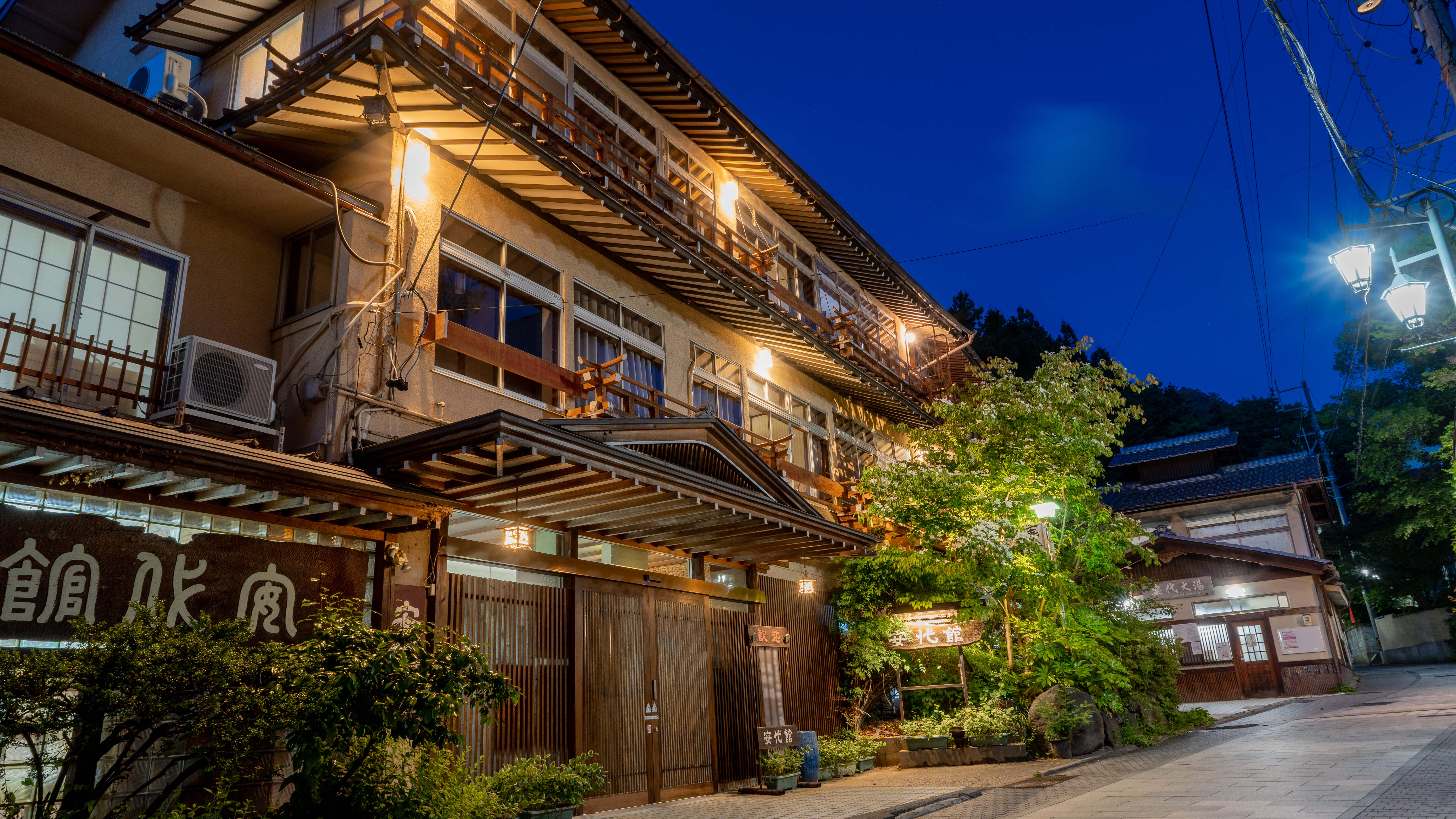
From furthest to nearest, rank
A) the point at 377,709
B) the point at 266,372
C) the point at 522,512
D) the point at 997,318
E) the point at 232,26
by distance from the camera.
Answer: the point at 997,318 < the point at 232,26 < the point at 522,512 < the point at 266,372 < the point at 377,709

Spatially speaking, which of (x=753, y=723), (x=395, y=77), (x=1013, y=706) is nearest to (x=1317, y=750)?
(x=1013, y=706)

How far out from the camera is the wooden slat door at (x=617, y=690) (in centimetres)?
1162

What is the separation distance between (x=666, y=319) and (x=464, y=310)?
5264mm

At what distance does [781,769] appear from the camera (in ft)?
44.2

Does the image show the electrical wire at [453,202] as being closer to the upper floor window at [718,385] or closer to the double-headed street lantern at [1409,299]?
the upper floor window at [718,385]

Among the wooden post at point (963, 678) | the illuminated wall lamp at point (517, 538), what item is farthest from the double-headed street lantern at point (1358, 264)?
the illuminated wall lamp at point (517, 538)

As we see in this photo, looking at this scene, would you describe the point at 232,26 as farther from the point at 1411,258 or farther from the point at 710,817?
the point at 1411,258

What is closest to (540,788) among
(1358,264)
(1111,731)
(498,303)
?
(498,303)

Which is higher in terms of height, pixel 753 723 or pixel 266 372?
pixel 266 372

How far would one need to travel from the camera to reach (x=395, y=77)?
34.6 ft

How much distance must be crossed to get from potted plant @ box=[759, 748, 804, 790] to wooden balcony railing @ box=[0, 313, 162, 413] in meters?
9.75

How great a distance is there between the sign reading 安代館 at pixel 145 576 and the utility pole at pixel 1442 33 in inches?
576

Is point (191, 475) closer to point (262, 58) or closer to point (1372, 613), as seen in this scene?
point (262, 58)

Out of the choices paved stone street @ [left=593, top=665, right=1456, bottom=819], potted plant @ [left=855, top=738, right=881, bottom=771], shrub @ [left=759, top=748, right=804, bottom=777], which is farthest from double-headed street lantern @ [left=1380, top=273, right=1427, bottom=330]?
potted plant @ [left=855, top=738, right=881, bottom=771]
